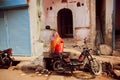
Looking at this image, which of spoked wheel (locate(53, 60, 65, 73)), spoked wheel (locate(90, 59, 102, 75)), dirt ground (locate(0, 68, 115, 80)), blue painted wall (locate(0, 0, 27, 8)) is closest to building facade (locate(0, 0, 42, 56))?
blue painted wall (locate(0, 0, 27, 8))

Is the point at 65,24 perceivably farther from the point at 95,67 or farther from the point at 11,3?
the point at 95,67

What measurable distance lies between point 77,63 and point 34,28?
3.82 metres

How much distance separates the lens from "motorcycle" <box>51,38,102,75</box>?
8.41 metres

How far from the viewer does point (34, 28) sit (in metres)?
11.1

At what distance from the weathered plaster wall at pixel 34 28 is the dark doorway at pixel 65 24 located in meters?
4.98

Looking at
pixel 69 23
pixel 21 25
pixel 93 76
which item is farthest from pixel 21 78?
pixel 69 23

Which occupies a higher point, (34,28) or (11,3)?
(11,3)

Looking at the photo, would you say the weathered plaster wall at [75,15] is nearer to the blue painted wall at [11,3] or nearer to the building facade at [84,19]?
the building facade at [84,19]

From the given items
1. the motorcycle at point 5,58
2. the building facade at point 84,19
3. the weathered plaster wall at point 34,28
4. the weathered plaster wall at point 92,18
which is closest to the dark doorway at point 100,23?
the building facade at point 84,19

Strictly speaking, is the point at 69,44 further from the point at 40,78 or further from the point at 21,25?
the point at 40,78

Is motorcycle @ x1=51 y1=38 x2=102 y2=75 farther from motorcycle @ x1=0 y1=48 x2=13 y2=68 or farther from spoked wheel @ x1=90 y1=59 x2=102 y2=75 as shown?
motorcycle @ x1=0 y1=48 x2=13 y2=68

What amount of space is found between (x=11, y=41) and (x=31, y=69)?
10.3ft

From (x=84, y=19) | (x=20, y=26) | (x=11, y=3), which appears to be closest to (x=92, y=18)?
(x=84, y=19)

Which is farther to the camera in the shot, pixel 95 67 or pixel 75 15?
pixel 75 15
